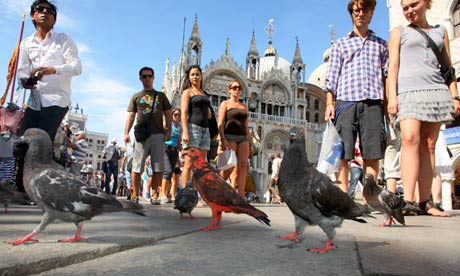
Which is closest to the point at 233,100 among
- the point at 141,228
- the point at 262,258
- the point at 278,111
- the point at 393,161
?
the point at 393,161

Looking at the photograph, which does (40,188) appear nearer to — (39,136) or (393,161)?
(39,136)

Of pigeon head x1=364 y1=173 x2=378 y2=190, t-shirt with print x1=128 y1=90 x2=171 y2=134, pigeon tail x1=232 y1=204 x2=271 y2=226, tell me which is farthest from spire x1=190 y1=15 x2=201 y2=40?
pigeon tail x1=232 y1=204 x2=271 y2=226

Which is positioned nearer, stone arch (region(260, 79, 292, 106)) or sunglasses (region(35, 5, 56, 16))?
sunglasses (region(35, 5, 56, 16))

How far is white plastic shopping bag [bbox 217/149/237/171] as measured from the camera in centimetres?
470

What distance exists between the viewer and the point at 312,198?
1.89 metres

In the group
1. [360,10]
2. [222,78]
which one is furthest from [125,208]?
[222,78]

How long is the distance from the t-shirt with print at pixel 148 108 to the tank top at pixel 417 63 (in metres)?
3.24

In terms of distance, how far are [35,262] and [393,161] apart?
4683 mm

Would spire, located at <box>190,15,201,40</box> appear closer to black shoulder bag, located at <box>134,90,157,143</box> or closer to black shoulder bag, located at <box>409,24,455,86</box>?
black shoulder bag, located at <box>134,90,157,143</box>

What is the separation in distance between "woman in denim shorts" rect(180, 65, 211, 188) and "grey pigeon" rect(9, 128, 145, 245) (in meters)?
2.84

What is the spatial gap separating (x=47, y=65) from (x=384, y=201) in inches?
139

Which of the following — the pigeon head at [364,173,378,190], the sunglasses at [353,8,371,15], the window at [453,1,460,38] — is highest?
the window at [453,1,460,38]

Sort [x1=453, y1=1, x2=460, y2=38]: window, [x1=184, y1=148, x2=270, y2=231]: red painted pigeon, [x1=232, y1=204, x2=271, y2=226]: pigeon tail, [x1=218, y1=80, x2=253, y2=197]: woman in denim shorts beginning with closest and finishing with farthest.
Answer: [x1=232, y1=204, x2=271, y2=226]: pigeon tail, [x1=184, y1=148, x2=270, y2=231]: red painted pigeon, [x1=218, y1=80, x2=253, y2=197]: woman in denim shorts, [x1=453, y1=1, x2=460, y2=38]: window

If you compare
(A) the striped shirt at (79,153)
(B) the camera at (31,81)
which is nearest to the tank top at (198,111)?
(B) the camera at (31,81)
